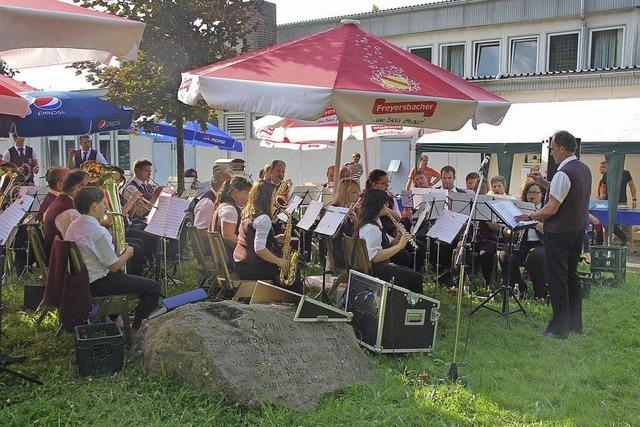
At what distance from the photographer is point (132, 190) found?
7.95 meters

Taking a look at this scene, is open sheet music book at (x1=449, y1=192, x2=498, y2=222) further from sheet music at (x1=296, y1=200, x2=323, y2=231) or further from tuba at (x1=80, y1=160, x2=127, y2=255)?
tuba at (x1=80, y1=160, x2=127, y2=255)

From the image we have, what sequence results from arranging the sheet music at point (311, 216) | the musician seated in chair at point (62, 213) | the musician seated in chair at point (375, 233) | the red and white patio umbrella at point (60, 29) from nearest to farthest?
the red and white patio umbrella at point (60, 29) → the musician seated in chair at point (62, 213) → the musician seated in chair at point (375, 233) → the sheet music at point (311, 216)

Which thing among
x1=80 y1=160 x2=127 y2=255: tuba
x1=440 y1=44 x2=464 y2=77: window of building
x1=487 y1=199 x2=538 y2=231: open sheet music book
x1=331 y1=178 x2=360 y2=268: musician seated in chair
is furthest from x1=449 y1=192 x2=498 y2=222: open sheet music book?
x1=440 y1=44 x2=464 y2=77: window of building

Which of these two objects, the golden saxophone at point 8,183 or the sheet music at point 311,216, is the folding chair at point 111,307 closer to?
the sheet music at point 311,216

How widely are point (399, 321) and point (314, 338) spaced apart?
83 centimetres

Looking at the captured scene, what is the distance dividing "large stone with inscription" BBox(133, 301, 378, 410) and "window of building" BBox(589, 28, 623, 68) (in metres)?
14.8

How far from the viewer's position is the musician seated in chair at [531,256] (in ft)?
23.5

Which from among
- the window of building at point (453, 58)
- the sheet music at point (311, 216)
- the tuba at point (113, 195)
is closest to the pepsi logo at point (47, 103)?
the tuba at point (113, 195)

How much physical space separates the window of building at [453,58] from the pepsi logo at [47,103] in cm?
1230

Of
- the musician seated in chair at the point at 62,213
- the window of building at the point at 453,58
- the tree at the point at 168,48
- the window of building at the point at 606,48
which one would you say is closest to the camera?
the musician seated in chair at the point at 62,213

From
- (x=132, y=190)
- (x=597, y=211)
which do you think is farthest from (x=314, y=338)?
(x=597, y=211)

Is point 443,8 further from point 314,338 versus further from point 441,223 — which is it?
point 314,338

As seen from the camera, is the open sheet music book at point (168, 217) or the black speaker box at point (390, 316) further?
the open sheet music book at point (168, 217)

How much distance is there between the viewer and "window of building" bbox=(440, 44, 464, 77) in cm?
1827
